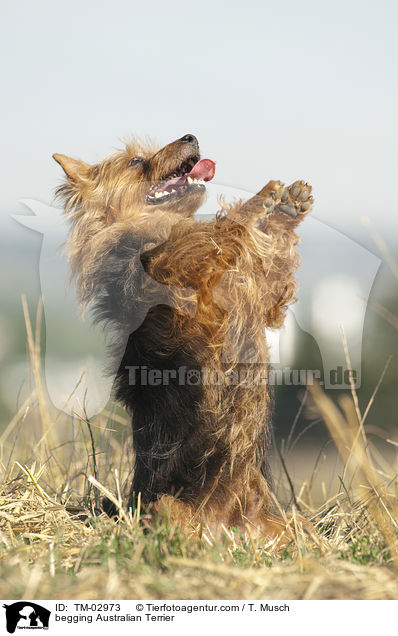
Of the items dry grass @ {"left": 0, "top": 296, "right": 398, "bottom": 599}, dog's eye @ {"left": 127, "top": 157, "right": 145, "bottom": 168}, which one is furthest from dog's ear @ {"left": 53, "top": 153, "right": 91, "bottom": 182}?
dry grass @ {"left": 0, "top": 296, "right": 398, "bottom": 599}

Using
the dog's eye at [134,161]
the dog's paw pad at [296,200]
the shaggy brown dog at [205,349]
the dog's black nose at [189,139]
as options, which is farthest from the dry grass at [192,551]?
the dog's black nose at [189,139]

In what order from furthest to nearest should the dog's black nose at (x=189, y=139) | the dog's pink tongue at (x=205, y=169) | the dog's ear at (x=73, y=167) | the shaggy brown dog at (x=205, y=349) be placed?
the dog's ear at (x=73, y=167)
the dog's black nose at (x=189, y=139)
the dog's pink tongue at (x=205, y=169)
the shaggy brown dog at (x=205, y=349)

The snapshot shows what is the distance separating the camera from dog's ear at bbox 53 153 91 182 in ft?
14.9

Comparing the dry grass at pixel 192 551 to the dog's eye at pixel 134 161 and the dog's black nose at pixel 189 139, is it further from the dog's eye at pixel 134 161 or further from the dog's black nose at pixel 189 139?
the dog's black nose at pixel 189 139

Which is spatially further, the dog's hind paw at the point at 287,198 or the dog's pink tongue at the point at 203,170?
the dog's pink tongue at the point at 203,170

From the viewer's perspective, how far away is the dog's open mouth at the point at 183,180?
13.5 feet

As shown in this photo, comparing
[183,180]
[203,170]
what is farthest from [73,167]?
[203,170]

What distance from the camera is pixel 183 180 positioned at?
427 cm

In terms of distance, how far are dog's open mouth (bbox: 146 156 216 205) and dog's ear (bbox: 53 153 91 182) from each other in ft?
1.88
